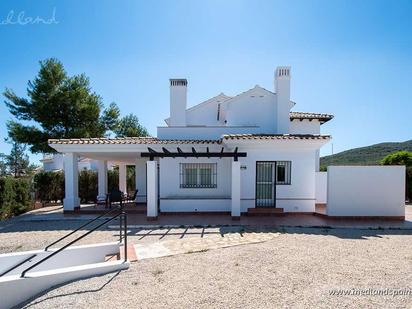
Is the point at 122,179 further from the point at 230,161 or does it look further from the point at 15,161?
the point at 15,161

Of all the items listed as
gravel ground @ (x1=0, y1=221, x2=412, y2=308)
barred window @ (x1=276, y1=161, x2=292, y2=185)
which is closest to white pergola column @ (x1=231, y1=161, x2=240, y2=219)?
barred window @ (x1=276, y1=161, x2=292, y2=185)

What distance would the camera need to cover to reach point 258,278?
6.39m

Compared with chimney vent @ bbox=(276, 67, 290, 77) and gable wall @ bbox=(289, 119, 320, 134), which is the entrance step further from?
chimney vent @ bbox=(276, 67, 290, 77)

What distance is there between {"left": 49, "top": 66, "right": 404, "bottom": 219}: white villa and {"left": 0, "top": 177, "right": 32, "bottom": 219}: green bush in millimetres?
3308

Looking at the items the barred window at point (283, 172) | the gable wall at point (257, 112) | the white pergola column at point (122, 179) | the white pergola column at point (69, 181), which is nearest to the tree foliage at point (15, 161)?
the white pergola column at point (122, 179)

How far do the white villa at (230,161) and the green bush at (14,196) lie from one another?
3308mm

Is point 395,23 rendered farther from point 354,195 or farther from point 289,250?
point 289,250

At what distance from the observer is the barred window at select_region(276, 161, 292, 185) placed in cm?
1523

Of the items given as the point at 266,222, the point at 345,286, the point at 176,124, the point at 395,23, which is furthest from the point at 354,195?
the point at 176,124

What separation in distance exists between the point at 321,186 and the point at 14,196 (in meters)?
19.1

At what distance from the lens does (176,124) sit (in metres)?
19.1

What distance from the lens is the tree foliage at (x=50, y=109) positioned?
23781mm

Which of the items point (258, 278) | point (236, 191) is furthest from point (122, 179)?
point (258, 278)

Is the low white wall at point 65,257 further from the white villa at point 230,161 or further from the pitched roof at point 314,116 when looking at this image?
the pitched roof at point 314,116
